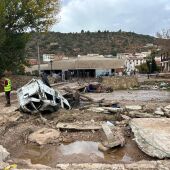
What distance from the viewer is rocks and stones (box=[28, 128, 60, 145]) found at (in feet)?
48.9

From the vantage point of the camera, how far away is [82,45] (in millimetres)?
157500

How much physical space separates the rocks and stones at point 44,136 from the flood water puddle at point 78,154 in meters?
0.32

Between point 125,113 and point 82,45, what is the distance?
139044 millimetres

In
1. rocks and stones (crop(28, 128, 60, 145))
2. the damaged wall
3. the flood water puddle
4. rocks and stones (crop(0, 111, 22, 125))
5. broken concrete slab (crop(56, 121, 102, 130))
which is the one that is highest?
broken concrete slab (crop(56, 121, 102, 130))

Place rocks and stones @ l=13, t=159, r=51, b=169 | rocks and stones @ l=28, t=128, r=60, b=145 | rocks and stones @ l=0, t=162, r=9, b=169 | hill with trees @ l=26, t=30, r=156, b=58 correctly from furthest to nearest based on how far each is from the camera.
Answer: hill with trees @ l=26, t=30, r=156, b=58, rocks and stones @ l=28, t=128, r=60, b=145, rocks and stones @ l=13, t=159, r=51, b=169, rocks and stones @ l=0, t=162, r=9, b=169

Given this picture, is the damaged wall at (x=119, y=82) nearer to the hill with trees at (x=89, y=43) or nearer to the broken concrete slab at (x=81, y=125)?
the broken concrete slab at (x=81, y=125)

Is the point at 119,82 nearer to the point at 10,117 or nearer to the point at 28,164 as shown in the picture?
the point at 10,117

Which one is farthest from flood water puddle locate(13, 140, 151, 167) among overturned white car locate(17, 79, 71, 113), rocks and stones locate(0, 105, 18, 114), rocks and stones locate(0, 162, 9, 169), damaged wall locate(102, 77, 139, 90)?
damaged wall locate(102, 77, 139, 90)

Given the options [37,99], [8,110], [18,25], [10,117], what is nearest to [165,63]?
[18,25]

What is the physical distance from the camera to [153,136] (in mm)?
13305

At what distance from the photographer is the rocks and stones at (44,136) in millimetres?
14898

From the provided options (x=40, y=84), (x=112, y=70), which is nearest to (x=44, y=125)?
(x=40, y=84)

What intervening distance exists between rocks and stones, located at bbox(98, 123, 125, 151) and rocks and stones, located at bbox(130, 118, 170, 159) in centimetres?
51

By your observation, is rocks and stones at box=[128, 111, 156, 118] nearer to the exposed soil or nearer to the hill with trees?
the exposed soil
